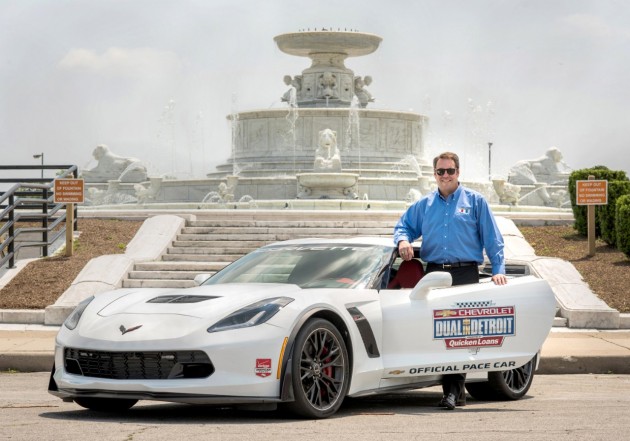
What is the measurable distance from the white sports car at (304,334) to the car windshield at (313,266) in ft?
0.03

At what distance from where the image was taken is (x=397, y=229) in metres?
8.84

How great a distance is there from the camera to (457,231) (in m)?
8.80

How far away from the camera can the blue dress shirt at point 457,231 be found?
28.8 ft

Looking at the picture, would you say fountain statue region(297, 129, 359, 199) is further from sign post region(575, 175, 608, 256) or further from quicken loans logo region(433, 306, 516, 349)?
quicken loans logo region(433, 306, 516, 349)

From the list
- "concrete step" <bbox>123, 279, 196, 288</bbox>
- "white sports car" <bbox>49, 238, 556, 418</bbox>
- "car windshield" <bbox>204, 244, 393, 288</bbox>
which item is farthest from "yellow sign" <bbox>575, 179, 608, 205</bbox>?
"car windshield" <bbox>204, 244, 393, 288</bbox>

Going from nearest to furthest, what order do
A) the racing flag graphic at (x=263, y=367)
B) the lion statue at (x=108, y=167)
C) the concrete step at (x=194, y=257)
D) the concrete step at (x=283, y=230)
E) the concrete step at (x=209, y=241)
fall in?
the racing flag graphic at (x=263, y=367) → the concrete step at (x=194, y=257) → the concrete step at (x=209, y=241) → the concrete step at (x=283, y=230) → the lion statue at (x=108, y=167)

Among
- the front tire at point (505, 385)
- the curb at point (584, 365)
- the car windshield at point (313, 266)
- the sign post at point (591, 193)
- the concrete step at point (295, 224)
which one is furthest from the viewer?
the concrete step at point (295, 224)

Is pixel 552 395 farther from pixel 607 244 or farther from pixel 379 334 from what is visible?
pixel 607 244

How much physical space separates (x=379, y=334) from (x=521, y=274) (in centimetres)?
178

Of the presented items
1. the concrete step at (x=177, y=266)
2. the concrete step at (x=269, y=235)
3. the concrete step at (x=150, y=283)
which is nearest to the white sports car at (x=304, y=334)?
the concrete step at (x=150, y=283)

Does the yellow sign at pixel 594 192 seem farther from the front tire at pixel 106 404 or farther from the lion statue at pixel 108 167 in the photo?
the lion statue at pixel 108 167

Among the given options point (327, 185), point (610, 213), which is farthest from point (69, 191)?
point (327, 185)

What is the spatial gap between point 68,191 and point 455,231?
12592mm

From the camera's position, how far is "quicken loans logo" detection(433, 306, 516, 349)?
8.45 m
